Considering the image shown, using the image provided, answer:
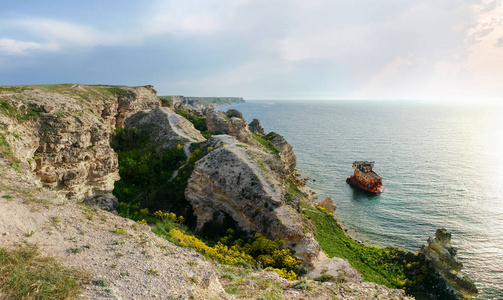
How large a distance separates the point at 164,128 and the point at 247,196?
28049mm

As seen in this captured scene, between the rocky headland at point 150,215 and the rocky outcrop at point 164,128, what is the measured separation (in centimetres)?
54

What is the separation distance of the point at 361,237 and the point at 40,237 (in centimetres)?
4290

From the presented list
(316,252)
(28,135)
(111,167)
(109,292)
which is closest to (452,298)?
(316,252)

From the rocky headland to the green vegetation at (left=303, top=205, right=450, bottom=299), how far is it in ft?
2.05

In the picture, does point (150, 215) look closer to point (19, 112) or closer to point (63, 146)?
point (63, 146)

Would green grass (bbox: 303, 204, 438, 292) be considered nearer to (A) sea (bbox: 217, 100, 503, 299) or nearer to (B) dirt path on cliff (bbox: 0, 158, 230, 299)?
(A) sea (bbox: 217, 100, 503, 299)

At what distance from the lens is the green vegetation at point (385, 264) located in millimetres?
26781

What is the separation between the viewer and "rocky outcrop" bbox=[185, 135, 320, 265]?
2261 centimetres

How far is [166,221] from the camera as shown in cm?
2280

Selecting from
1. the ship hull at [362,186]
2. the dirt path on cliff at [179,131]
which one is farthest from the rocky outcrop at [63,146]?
the ship hull at [362,186]

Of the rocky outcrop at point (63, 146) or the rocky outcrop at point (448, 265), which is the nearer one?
the rocky outcrop at point (63, 146)

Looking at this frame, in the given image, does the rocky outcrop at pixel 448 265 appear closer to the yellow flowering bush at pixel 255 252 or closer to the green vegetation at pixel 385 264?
the green vegetation at pixel 385 264

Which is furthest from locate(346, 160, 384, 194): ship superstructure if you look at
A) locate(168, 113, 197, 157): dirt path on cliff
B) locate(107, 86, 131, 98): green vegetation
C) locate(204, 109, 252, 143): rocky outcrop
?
locate(107, 86, 131, 98): green vegetation

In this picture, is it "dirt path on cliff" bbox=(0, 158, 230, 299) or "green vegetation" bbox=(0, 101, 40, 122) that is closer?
"dirt path on cliff" bbox=(0, 158, 230, 299)
